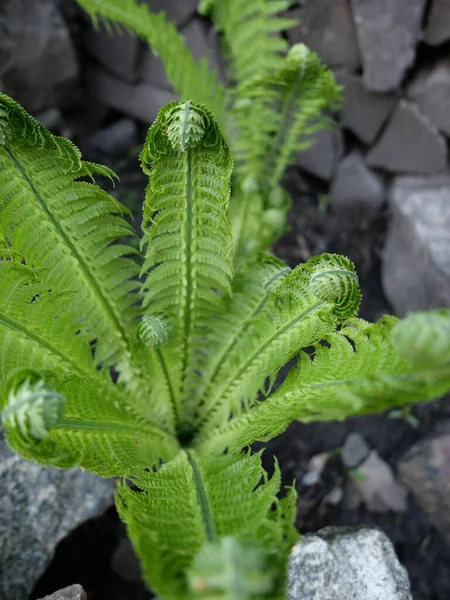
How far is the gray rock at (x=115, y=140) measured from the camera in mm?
2551

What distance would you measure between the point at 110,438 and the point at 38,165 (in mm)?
573

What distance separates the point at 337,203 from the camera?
2.40 m

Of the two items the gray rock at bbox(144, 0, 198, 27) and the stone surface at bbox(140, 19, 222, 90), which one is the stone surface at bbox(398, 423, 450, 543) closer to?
the stone surface at bbox(140, 19, 222, 90)

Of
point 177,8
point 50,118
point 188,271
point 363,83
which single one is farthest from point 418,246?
point 50,118

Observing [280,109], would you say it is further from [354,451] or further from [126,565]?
[126,565]

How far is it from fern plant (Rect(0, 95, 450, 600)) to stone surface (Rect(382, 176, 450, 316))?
36.4 inches

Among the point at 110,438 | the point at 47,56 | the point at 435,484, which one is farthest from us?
the point at 47,56

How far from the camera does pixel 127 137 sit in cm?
258

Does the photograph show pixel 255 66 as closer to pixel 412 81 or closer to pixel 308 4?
pixel 308 4

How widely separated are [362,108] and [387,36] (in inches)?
12.0

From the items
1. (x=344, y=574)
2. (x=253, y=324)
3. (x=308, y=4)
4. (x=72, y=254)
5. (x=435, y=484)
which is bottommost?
(x=435, y=484)

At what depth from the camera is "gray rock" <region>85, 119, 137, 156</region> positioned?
8.37ft

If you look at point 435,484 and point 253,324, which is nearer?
point 253,324

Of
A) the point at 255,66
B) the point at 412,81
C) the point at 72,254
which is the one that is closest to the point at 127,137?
the point at 255,66
